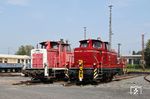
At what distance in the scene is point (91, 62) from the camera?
2358 centimetres

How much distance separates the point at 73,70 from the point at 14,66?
95.2ft

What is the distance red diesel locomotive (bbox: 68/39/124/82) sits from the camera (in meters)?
22.6

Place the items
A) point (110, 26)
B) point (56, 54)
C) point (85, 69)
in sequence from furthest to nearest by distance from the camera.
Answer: point (110, 26) → point (56, 54) → point (85, 69)

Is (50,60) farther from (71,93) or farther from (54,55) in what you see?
(71,93)

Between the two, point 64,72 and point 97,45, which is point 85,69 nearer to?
point 97,45

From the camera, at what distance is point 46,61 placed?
2567 centimetres

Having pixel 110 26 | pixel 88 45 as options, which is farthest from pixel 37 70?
pixel 110 26

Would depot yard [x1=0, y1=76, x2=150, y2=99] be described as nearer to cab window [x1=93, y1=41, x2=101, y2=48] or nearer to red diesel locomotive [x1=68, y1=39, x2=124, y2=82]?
red diesel locomotive [x1=68, y1=39, x2=124, y2=82]

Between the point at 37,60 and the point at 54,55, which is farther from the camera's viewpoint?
the point at 54,55

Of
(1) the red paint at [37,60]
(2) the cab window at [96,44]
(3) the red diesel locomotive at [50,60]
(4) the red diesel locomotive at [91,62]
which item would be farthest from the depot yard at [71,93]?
(1) the red paint at [37,60]

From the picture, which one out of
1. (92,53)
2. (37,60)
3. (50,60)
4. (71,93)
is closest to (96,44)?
(92,53)

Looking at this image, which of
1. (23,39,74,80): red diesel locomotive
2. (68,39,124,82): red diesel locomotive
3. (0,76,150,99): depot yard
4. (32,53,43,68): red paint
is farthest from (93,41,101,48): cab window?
(0,76,150,99): depot yard

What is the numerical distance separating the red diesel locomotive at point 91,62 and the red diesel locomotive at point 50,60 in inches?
64.8

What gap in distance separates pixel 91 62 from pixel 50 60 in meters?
3.87
